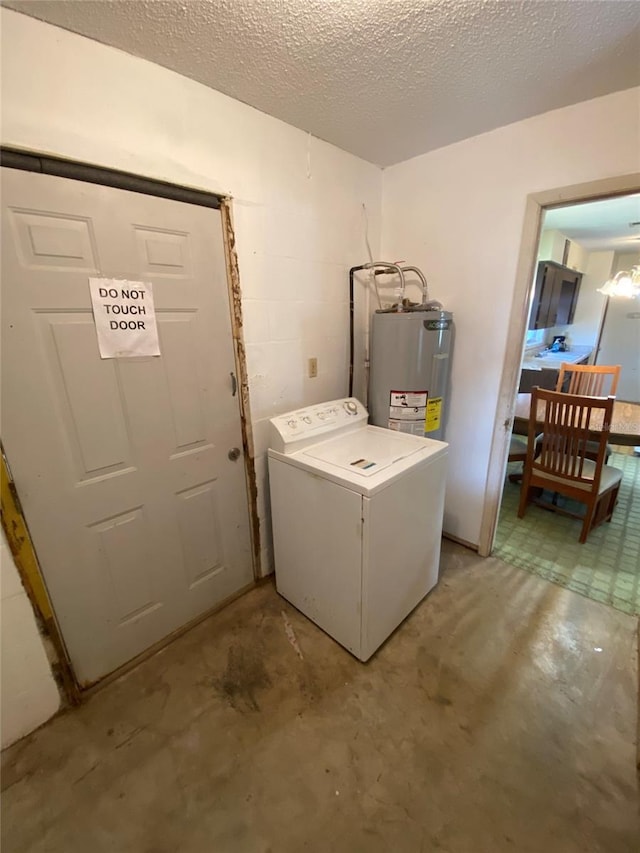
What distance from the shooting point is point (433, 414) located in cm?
198

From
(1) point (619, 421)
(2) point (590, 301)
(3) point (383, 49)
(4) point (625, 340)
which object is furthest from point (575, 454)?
(2) point (590, 301)

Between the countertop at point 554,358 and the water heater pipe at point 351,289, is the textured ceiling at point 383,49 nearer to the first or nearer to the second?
the water heater pipe at point 351,289

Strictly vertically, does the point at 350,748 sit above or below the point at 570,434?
below

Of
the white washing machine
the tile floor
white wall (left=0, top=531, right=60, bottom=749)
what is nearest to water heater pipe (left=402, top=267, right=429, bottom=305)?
the white washing machine

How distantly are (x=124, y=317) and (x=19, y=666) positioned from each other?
1.30 m

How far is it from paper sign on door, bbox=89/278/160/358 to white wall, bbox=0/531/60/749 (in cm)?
74

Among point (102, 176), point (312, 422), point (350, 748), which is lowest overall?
point (350, 748)

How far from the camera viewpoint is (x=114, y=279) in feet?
4.10

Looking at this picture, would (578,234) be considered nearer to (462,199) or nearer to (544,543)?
(462,199)

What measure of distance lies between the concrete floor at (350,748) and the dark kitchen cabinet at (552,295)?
307cm

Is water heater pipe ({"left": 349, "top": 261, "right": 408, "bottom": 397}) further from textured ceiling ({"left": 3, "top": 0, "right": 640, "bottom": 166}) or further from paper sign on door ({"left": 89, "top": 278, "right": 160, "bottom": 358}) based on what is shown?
paper sign on door ({"left": 89, "top": 278, "right": 160, "bottom": 358})

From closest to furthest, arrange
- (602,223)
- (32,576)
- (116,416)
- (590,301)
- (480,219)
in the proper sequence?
(32,576) → (116,416) → (480,219) → (602,223) → (590,301)

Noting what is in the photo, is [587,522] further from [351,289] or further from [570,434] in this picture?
[351,289]

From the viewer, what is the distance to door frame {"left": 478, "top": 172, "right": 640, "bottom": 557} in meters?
1.54
